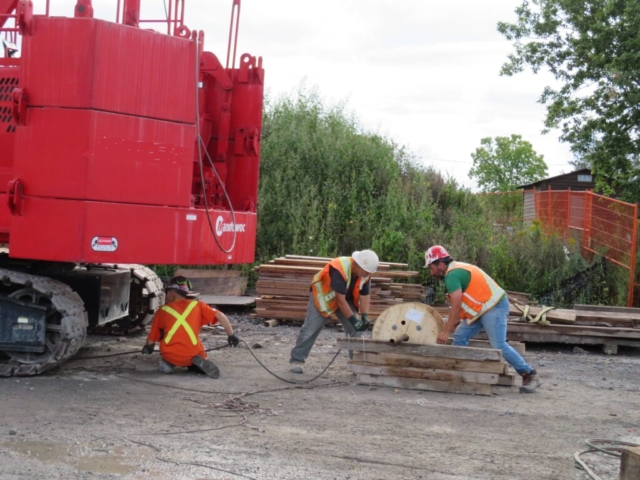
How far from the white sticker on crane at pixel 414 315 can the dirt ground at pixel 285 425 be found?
2.86 ft

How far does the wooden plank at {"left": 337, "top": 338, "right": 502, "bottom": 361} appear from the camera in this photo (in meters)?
8.85

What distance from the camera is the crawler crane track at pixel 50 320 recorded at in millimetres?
8664

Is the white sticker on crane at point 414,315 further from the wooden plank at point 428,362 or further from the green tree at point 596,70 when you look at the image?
the green tree at point 596,70

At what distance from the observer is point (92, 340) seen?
11906mm

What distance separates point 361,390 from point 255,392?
1180 millimetres

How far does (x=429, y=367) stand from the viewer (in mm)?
9047

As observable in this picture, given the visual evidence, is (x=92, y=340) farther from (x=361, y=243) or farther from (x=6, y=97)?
(x=361, y=243)

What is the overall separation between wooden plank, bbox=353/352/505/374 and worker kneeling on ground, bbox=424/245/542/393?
0.31m

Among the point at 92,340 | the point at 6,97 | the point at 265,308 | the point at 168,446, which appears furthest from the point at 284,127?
the point at 168,446

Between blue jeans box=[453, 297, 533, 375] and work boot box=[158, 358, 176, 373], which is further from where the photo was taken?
work boot box=[158, 358, 176, 373]

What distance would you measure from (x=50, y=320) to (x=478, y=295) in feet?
15.3

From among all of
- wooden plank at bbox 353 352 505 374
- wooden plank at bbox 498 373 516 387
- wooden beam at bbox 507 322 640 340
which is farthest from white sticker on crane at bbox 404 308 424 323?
wooden beam at bbox 507 322 640 340

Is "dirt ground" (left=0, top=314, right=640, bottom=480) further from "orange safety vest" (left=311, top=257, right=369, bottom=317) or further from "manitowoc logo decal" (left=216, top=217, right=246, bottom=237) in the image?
"manitowoc logo decal" (left=216, top=217, right=246, bottom=237)

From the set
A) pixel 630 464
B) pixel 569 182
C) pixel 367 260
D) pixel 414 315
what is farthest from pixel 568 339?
pixel 569 182
